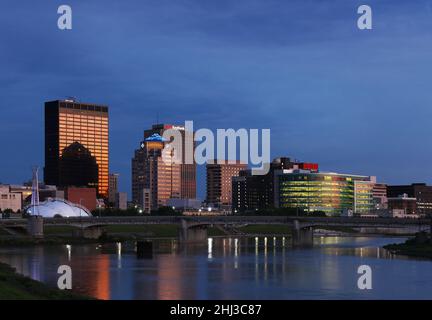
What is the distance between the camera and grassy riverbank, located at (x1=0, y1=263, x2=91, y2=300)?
167ft

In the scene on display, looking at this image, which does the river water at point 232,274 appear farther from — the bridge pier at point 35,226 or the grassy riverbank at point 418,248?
the bridge pier at point 35,226

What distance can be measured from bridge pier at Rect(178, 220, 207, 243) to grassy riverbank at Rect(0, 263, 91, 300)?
10163 cm

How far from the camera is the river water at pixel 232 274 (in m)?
64.6

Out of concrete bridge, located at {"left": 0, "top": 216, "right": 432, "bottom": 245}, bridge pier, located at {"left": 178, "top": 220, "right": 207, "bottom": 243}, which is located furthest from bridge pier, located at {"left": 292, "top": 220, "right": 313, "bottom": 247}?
bridge pier, located at {"left": 178, "top": 220, "right": 207, "bottom": 243}

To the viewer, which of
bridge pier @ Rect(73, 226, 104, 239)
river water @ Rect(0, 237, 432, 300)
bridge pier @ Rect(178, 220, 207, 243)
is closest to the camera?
river water @ Rect(0, 237, 432, 300)

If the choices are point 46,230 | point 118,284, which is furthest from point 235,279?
point 46,230

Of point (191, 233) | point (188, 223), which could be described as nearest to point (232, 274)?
point (188, 223)

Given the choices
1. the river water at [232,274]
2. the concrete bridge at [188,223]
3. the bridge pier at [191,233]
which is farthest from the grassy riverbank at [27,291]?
the bridge pier at [191,233]

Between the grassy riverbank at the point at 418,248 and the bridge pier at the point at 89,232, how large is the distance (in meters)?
70.4

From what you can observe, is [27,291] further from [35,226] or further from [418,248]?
[35,226]

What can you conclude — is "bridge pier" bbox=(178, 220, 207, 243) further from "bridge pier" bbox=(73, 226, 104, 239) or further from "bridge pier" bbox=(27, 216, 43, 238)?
"bridge pier" bbox=(27, 216, 43, 238)

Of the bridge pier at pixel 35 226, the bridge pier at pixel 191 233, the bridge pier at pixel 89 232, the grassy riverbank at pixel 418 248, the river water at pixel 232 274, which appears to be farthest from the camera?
the bridge pier at pixel 89 232
